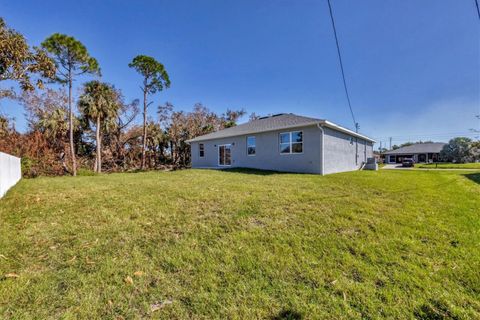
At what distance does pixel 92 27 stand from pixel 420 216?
13878mm

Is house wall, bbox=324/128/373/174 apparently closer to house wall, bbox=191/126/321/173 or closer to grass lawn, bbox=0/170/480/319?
house wall, bbox=191/126/321/173

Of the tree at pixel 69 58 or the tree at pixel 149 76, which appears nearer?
the tree at pixel 69 58

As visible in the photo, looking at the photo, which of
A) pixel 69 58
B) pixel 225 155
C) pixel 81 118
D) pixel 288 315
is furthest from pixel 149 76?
pixel 288 315

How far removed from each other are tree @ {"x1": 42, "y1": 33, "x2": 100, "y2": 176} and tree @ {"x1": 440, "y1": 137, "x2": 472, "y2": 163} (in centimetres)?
4271

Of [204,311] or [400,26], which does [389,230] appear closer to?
[204,311]

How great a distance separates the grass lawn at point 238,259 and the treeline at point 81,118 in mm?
4073

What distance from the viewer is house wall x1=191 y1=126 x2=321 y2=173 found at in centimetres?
1145

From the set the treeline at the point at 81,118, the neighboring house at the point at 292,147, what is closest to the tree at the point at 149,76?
the treeline at the point at 81,118

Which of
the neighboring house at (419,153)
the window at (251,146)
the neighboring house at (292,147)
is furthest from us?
the neighboring house at (419,153)

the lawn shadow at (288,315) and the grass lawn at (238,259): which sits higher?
the grass lawn at (238,259)

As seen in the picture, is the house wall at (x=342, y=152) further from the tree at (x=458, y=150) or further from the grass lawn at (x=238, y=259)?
the tree at (x=458, y=150)

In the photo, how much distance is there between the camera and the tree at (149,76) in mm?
18172

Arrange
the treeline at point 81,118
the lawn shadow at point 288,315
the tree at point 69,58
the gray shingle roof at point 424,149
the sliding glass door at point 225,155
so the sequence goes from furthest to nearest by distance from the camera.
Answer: the gray shingle roof at point 424,149
the sliding glass door at point 225,155
the tree at point 69,58
the treeline at point 81,118
the lawn shadow at point 288,315

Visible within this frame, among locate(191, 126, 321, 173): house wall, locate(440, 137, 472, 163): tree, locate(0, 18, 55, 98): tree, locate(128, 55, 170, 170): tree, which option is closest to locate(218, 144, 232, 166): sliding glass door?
locate(191, 126, 321, 173): house wall
